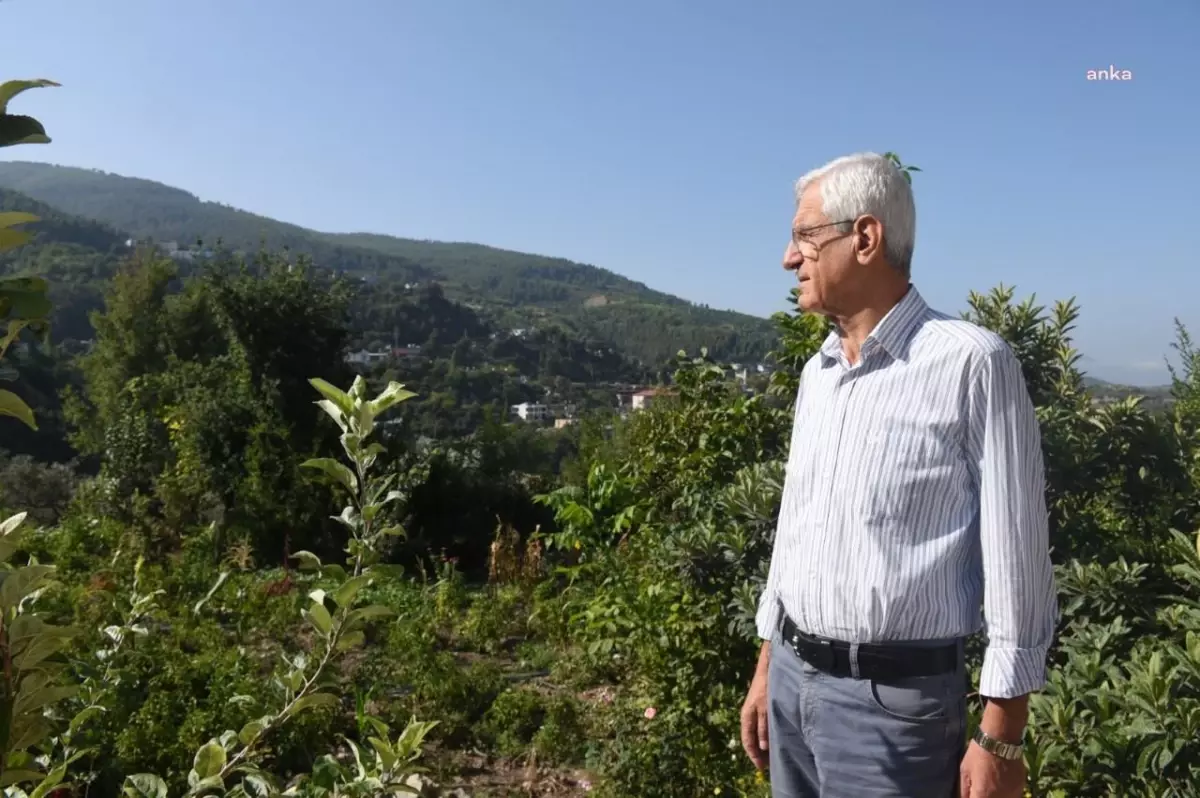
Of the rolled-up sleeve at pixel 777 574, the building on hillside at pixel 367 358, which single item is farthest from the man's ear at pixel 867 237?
the building on hillside at pixel 367 358

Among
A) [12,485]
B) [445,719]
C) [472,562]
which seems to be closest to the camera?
[445,719]

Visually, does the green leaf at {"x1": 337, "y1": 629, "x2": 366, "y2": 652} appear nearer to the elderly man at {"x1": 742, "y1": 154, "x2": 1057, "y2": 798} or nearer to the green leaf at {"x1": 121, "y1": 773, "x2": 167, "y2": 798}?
the green leaf at {"x1": 121, "y1": 773, "x2": 167, "y2": 798}

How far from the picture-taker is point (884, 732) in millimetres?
1496

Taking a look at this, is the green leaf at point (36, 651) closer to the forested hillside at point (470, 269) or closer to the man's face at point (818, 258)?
the man's face at point (818, 258)

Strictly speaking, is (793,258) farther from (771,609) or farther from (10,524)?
(10,524)

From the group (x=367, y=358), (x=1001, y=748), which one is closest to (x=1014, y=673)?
(x=1001, y=748)

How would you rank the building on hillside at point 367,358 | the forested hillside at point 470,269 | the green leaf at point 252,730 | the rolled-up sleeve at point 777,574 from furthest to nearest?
the forested hillside at point 470,269
the building on hillside at point 367,358
the rolled-up sleeve at point 777,574
the green leaf at point 252,730

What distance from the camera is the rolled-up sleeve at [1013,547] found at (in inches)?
53.4

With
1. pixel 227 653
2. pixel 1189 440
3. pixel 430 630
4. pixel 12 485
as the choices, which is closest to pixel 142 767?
pixel 227 653

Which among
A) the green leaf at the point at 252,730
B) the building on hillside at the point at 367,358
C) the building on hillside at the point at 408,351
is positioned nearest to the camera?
the green leaf at the point at 252,730

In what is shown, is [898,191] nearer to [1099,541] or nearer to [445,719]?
[1099,541]

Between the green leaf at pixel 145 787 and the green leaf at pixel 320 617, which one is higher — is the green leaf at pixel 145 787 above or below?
below

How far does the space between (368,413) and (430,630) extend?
362 centimetres

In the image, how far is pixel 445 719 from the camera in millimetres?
4137
